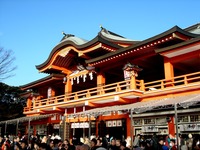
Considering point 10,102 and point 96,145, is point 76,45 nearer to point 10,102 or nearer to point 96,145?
point 96,145

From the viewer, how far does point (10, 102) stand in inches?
1625

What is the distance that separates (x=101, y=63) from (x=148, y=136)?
20.9 ft

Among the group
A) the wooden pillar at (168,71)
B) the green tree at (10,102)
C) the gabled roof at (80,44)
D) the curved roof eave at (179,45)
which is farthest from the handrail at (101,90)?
the green tree at (10,102)

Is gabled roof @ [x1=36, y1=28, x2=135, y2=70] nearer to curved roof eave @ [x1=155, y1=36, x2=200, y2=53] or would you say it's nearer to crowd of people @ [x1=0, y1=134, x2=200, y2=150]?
curved roof eave @ [x1=155, y1=36, x2=200, y2=53]

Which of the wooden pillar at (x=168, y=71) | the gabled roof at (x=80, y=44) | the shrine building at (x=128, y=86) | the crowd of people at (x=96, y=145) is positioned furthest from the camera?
the gabled roof at (x=80, y=44)

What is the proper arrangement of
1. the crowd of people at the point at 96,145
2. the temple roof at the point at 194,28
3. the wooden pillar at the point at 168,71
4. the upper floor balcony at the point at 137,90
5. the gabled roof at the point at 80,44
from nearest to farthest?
the crowd of people at the point at 96,145 < the upper floor balcony at the point at 137,90 < the wooden pillar at the point at 168,71 < the gabled roof at the point at 80,44 < the temple roof at the point at 194,28

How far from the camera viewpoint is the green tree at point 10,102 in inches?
1533

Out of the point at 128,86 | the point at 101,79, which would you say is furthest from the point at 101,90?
the point at 128,86

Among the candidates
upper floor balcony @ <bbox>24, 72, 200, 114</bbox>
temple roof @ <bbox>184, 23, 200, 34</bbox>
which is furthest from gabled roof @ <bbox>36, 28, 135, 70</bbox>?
temple roof @ <bbox>184, 23, 200, 34</bbox>

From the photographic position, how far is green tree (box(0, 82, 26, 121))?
38.9m

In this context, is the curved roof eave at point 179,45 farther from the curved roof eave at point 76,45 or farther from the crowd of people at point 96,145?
the crowd of people at point 96,145

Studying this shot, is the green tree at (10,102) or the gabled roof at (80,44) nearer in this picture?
the gabled roof at (80,44)

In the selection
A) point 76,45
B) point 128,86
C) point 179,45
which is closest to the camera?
A: point 179,45

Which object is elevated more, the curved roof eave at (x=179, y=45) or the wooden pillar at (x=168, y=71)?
the curved roof eave at (x=179, y=45)
